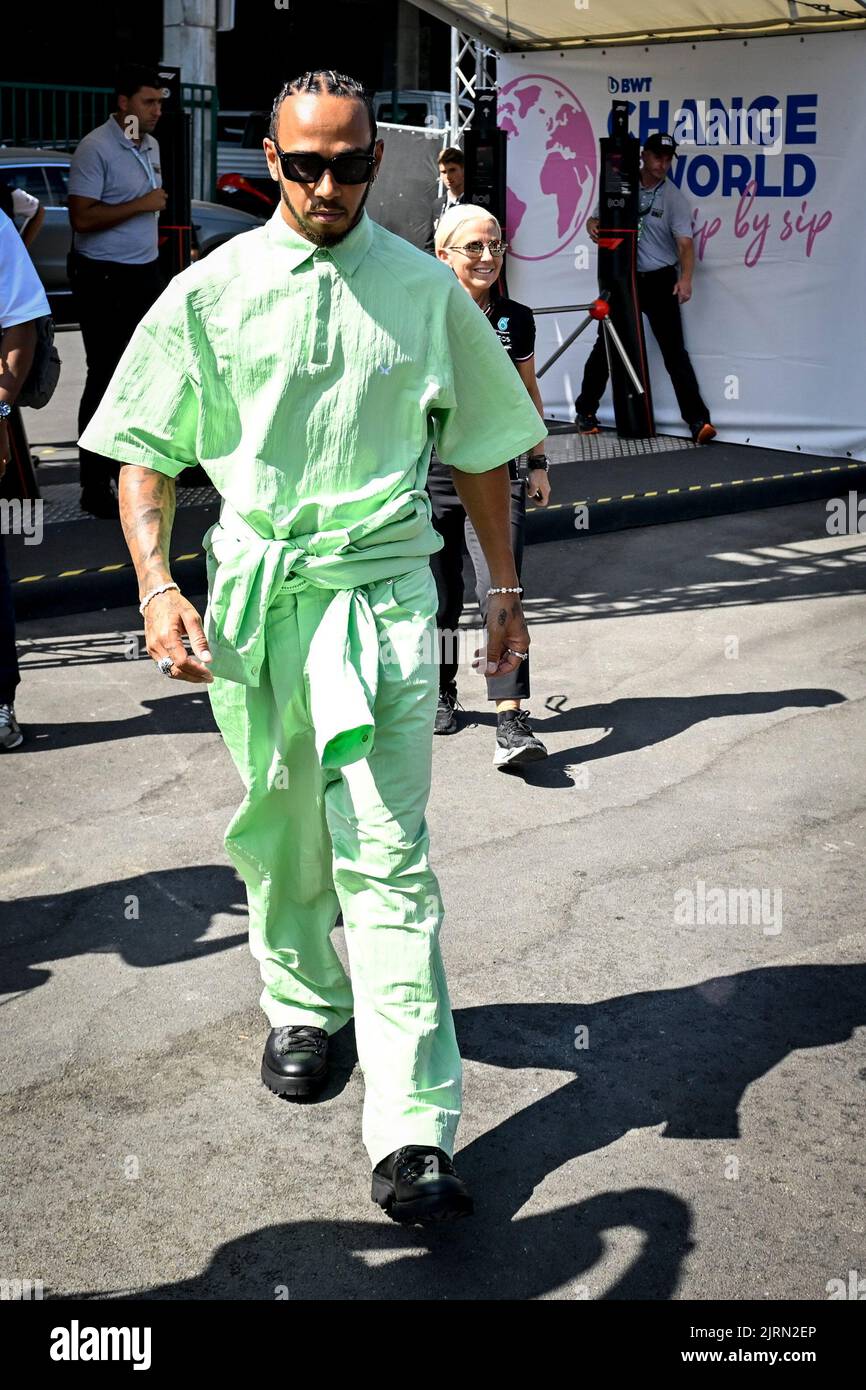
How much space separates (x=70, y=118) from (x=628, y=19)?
11.8m

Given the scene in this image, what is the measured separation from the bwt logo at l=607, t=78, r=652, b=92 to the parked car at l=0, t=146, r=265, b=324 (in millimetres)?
4724

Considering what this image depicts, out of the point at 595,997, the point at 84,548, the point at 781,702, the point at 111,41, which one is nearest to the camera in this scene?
the point at 595,997

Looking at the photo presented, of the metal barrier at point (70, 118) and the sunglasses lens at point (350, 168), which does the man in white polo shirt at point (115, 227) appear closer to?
the sunglasses lens at point (350, 168)

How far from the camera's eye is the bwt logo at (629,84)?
1151 cm

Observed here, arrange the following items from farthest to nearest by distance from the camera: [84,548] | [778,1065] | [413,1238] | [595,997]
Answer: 1. [84,548]
2. [595,997]
3. [778,1065]
4. [413,1238]

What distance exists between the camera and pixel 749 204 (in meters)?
11.0

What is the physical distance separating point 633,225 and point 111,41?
83.9ft

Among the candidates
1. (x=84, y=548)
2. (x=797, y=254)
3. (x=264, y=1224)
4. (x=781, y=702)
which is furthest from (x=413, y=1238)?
(x=797, y=254)

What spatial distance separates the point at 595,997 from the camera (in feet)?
13.1

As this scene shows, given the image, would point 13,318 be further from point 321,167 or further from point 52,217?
point 52,217

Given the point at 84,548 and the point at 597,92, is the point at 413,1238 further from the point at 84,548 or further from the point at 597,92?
the point at 597,92

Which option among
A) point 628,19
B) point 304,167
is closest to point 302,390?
point 304,167

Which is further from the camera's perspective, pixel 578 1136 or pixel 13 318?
pixel 13 318
